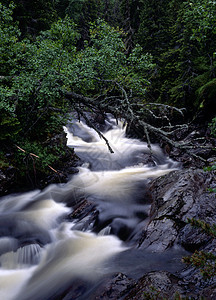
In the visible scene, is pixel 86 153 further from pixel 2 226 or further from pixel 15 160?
pixel 2 226

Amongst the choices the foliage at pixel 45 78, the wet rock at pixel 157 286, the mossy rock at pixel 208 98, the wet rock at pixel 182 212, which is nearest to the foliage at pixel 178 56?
the mossy rock at pixel 208 98

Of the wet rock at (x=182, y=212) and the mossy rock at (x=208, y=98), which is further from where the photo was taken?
the mossy rock at (x=208, y=98)

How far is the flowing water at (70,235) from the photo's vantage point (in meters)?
3.77

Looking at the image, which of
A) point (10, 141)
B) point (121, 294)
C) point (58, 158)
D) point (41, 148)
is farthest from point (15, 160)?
point (121, 294)

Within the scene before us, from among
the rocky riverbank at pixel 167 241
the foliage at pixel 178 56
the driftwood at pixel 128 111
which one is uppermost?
the foliage at pixel 178 56

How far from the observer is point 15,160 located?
708 cm

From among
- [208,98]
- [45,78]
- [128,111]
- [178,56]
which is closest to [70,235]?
[128,111]

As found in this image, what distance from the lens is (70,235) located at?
539cm

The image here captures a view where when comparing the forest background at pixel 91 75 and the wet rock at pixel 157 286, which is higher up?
the forest background at pixel 91 75

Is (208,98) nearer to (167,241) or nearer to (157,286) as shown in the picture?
(167,241)

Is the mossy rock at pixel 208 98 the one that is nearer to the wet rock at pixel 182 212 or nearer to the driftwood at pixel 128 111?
the driftwood at pixel 128 111

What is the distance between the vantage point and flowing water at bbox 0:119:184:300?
3766 mm

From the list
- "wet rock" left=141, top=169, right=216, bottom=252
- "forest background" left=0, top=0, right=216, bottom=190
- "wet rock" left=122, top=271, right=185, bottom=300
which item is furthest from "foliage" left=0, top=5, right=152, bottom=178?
"wet rock" left=122, top=271, right=185, bottom=300

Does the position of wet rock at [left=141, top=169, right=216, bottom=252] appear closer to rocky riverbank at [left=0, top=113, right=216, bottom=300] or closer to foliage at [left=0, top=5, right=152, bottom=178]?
rocky riverbank at [left=0, top=113, right=216, bottom=300]
